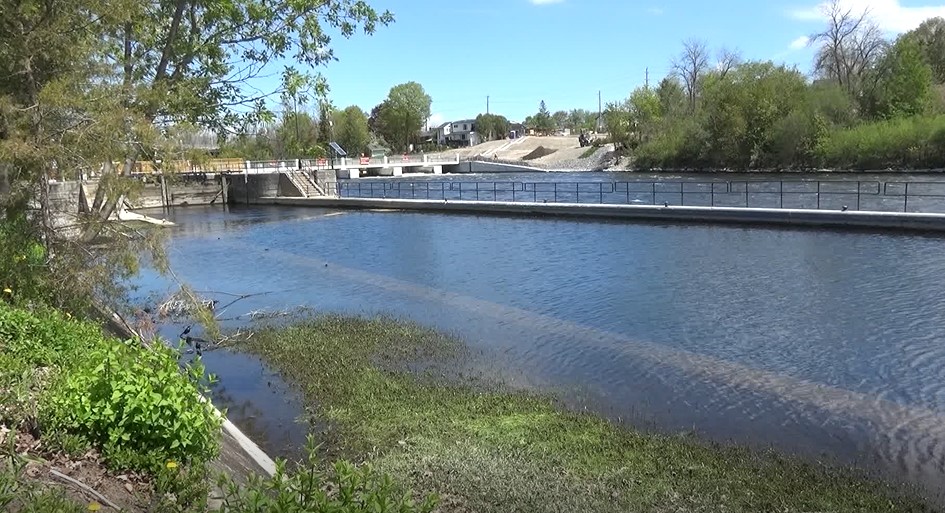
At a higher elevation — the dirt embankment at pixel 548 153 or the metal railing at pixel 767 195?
→ the dirt embankment at pixel 548 153

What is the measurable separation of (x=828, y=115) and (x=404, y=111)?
256 feet

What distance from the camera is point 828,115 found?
7912 centimetres

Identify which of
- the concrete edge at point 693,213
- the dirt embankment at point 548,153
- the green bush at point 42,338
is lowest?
the concrete edge at point 693,213

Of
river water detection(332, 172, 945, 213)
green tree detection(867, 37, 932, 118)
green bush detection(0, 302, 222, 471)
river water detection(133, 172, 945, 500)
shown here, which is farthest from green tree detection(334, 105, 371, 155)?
green bush detection(0, 302, 222, 471)

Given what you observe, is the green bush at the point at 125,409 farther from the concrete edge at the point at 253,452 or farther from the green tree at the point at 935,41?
the green tree at the point at 935,41

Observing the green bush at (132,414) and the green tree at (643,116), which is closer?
the green bush at (132,414)

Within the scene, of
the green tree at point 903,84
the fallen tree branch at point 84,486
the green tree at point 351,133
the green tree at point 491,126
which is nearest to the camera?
the fallen tree branch at point 84,486

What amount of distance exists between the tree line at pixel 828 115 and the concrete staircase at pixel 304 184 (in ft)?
145

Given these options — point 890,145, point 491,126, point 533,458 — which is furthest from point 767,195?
point 491,126

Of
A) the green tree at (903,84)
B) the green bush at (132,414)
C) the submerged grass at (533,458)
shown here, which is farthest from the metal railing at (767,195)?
the green tree at (903,84)

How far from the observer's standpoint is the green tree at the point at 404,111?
14012cm

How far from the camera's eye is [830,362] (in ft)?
38.8

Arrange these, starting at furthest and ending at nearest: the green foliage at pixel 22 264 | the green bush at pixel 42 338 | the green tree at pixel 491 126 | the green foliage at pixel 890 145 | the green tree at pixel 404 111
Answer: the green tree at pixel 491 126, the green tree at pixel 404 111, the green foliage at pixel 890 145, the green foliage at pixel 22 264, the green bush at pixel 42 338

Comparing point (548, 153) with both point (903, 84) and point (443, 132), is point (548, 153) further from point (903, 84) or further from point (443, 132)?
point (443, 132)
